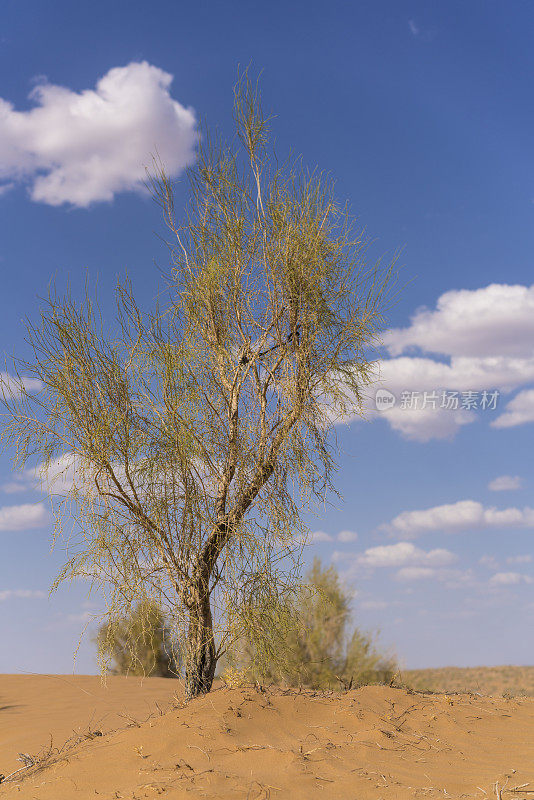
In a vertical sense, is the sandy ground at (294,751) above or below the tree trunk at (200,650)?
below

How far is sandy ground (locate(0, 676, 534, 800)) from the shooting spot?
4957 mm

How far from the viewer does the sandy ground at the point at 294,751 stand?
195 inches

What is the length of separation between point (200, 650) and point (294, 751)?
7.47ft

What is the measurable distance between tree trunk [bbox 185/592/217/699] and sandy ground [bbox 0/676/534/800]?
1.11ft

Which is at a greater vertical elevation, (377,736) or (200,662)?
(200,662)

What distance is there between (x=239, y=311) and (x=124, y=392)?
171 cm

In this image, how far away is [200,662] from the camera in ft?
25.6

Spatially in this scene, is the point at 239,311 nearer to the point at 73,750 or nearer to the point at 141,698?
the point at 73,750

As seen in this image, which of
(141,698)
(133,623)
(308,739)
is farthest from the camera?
(141,698)

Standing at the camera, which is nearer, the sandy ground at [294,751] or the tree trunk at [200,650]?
the sandy ground at [294,751]

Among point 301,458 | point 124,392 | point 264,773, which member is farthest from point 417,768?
point 124,392

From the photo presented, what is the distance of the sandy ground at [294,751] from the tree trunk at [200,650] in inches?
13.3

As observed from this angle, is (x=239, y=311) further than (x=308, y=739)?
Yes

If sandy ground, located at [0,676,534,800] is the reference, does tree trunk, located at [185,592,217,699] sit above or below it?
above
